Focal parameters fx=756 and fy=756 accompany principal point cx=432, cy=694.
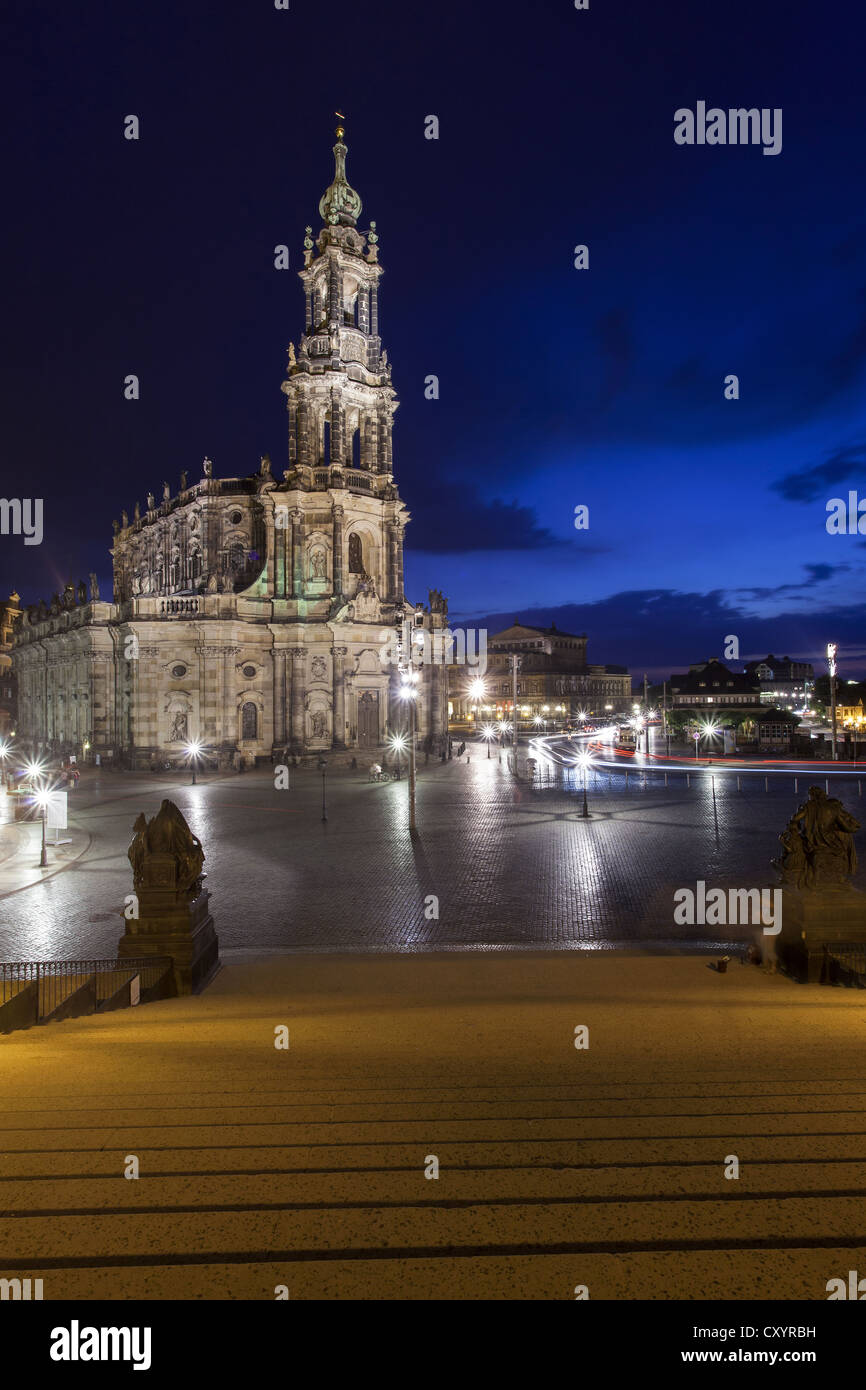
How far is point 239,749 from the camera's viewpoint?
50625 millimetres

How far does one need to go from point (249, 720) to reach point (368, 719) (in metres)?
8.20

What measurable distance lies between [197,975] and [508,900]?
7.66m

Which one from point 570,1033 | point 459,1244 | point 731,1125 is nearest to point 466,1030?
point 570,1033

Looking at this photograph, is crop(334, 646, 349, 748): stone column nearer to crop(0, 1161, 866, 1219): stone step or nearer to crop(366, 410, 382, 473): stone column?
crop(366, 410, 382, 473): stone column

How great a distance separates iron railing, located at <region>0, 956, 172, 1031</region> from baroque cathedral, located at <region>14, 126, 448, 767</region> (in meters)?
39.8

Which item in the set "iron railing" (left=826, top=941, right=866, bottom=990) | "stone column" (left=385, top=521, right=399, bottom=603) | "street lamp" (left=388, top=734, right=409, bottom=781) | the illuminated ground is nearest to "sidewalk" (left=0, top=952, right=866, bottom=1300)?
"iron railing" (left=826, top=941, right=866, bottom=990)

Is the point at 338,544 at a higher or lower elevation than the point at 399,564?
higher

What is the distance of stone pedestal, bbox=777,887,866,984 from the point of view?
10.4 meters

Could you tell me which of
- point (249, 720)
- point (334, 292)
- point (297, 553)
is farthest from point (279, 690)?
point (334, 292)

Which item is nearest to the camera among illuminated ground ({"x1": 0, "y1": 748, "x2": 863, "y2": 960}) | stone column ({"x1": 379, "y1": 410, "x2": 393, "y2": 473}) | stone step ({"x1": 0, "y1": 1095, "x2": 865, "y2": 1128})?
stone step ({"x1": 0, "y1": 1095, "x2": 865, "y2": 1128})

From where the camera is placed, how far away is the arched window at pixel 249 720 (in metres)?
51.6

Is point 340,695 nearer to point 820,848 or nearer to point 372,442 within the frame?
point 372,442

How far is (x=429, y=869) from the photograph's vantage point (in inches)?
774
